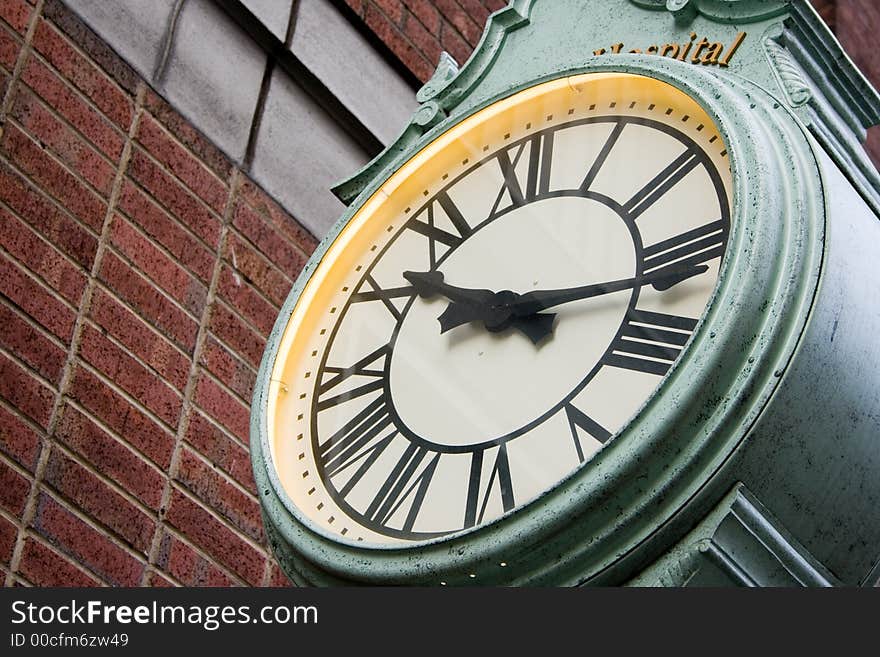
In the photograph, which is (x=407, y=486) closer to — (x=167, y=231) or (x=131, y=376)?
(x=131, y=376)

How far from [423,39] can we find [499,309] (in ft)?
7.91

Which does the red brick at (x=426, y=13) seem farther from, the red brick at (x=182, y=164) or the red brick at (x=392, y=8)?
the red brick at (x=182, y=164)

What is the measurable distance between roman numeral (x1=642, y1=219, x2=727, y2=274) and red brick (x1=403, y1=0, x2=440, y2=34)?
2525 mm

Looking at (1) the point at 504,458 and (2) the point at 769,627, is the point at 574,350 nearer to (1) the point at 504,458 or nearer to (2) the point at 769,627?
(1) the point at 504,458

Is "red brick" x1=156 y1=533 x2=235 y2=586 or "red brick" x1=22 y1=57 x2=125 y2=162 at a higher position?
"red brick" x1=22 y1=57 x2=125 y2=162

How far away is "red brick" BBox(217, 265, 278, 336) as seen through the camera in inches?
143

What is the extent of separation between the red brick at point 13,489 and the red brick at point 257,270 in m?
0.90

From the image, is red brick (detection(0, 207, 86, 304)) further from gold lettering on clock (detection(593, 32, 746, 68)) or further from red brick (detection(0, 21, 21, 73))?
gold lettering on clock (detection(593, 32, 746, 68))

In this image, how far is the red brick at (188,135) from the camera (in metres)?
3.62

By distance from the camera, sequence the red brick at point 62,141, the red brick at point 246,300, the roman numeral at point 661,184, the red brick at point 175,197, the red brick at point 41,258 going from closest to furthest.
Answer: the roman numeral at point 661,184, the red brick at point 41,258, the red brick at point 62,141, the red brick at point 175,197, the red brick at point 246,300

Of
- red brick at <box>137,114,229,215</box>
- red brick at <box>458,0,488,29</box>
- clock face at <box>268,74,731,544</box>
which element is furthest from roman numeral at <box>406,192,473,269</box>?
red brick at <box>458,0,488,29</box>

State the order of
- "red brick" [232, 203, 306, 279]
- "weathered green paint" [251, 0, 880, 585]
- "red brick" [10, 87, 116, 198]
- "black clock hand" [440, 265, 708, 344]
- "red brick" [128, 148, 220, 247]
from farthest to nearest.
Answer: "red brick" [232, 203, 306, 279]
"red brick" [128, 148, 220, 247]
"red brick" [10, 87, 116, 198]
"black clock hand" [440, 265, 708, 344]
"weathered green paint" [251, 0, 880, 585]

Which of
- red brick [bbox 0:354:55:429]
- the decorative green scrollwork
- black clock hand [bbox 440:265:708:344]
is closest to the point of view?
black clock hand [bbox 440:265:708:344]

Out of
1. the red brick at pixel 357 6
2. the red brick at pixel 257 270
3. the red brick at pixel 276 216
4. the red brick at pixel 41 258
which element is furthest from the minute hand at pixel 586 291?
the red brick at pixel 357 6
